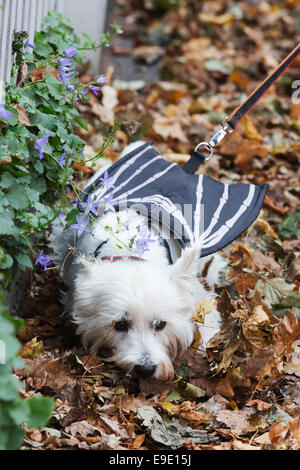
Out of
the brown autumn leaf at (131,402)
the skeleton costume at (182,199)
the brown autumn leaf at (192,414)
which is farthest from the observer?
the skeleton costume at (182,199)

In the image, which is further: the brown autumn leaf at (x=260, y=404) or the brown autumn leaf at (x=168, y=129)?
the brown autumn leaf at (x=168, y=129)

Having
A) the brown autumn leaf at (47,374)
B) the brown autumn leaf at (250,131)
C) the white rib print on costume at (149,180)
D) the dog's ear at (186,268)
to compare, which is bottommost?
the brown autumn leaf at (47,374)

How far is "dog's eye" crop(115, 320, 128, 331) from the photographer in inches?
127

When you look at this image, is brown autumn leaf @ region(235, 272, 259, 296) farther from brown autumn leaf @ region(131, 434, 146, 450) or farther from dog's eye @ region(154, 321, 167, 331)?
brown autumn leaf @ region(131, 434, 146, 450)

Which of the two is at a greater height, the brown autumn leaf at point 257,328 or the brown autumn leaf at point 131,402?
the brown autumn leaf at point 257,328

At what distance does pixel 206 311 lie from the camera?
12.2ft

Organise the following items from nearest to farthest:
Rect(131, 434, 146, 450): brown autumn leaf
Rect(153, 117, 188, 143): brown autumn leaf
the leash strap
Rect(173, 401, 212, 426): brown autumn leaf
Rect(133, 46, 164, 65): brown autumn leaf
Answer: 1. Rect(131, 434, 146, 450): brown autumn leaf
2. Rect(173, 401, 212, 426): brown autumn leaf
3. the leash strap
4. Rect(153, 117, 188, 143): brown autumn leaf
5. Rect(133, 46, 164, 65): brown autumn leaf

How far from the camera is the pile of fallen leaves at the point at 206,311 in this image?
9.27ft

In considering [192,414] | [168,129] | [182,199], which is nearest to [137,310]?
[192,414]

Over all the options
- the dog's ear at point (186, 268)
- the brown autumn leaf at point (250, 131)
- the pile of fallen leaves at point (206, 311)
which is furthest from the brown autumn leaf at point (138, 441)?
the brown autumn leaf at point (250, 131)

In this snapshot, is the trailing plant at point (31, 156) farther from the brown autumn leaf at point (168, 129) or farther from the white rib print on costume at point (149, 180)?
the brown autumn leaf at point (168, 129)

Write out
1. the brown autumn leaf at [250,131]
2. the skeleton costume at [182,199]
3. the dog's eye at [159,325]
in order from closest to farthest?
the dog's eye at [159,325] → the skeleton costume at [182,199] → the brown autumn leaf at [250,131]

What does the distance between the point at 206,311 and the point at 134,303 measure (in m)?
0.72

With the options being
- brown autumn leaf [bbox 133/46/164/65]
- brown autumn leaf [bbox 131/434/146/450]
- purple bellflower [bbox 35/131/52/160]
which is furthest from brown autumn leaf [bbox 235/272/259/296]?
brown autumn leaf [bbox 133/46/164/65]
